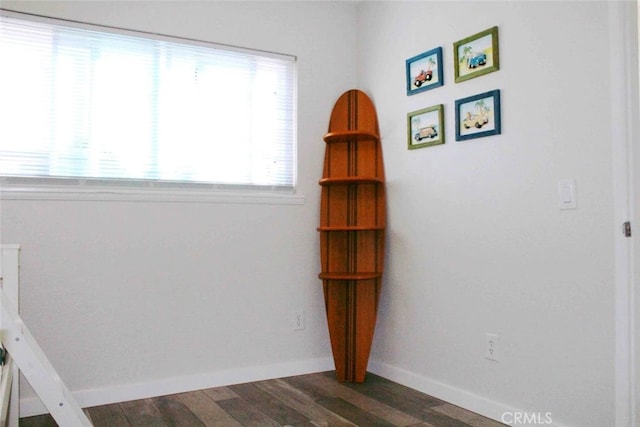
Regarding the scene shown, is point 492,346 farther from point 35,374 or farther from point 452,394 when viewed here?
point 35,374

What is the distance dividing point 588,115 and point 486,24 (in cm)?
73

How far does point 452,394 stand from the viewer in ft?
8.70

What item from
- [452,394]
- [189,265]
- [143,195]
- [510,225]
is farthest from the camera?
[189,265]

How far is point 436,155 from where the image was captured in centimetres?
282

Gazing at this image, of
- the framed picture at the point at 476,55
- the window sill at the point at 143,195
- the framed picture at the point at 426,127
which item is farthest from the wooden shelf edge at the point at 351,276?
the framed picture at the point at 476,55

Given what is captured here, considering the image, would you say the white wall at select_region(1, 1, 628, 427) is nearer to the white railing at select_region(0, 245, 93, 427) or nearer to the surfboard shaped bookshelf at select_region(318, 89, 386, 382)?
the surfboard shaped bookshelf at select_region(318, 89, 386, 382)

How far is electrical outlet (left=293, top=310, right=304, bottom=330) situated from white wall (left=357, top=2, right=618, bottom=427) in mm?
477

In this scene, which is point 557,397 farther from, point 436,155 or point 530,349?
point 436,155

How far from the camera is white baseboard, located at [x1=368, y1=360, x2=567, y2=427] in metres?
2.35

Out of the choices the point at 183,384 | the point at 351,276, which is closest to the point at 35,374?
the point at 183,384

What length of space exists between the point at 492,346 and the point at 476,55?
1385 millimetres

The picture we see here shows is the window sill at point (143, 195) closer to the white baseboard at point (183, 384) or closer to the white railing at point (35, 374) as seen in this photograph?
the white baseboard at point (183, 384)

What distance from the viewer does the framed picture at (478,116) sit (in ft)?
8.00

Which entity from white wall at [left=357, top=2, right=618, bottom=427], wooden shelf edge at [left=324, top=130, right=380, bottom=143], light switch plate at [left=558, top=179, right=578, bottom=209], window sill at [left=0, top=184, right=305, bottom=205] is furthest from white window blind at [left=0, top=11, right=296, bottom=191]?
light switch plate at [left=558, top=179, right=578, bottom=209]
